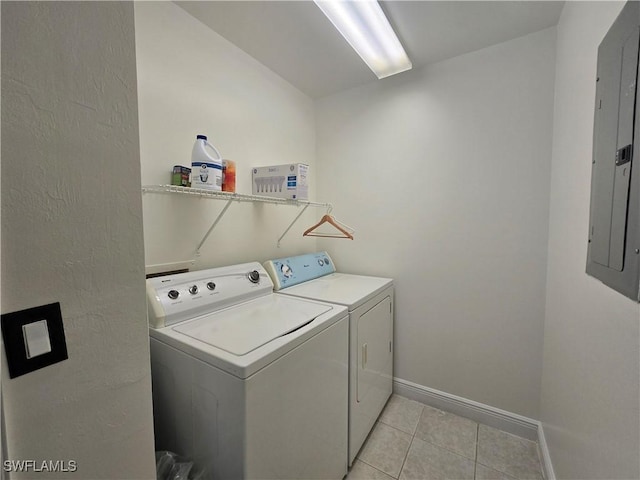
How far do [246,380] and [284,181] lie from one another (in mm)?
1290

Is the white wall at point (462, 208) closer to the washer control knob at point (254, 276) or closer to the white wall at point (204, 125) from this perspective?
the white wall at point (204, 125)

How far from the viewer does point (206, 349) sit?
3.22 feet

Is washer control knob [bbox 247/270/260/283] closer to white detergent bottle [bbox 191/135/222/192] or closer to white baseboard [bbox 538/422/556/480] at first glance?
white detergent bottle [bbox 191/135/222/192]

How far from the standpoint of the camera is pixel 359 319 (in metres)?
1.58

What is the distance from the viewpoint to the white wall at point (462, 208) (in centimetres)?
174

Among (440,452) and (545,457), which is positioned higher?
(545,457)

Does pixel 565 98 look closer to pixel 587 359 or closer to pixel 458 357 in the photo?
pixel 587 359

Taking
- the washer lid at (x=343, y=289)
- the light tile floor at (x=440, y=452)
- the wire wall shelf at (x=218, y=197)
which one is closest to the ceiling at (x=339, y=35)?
the wire wall shelf at (x=218, y=197)

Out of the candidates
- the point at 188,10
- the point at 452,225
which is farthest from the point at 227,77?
the point at 452,225

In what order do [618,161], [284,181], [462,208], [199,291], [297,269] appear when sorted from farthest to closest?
[297,269]
[462,208]
[284,181]
[199,291]
[618,161]

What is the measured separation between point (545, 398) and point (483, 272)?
0.83 m

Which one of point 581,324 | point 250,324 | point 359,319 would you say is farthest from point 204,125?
point 581,324

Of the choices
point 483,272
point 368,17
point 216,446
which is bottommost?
point 216,446

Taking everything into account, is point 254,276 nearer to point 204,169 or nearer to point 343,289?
point 343,289
